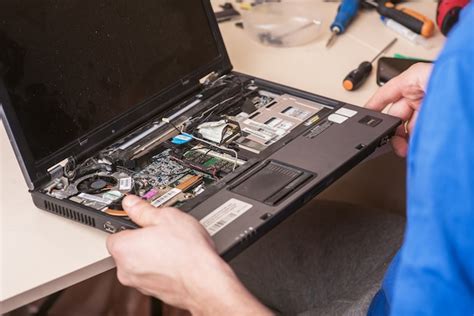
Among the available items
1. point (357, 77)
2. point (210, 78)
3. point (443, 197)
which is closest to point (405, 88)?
point (357, 77)

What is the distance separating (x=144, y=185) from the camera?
95 cm

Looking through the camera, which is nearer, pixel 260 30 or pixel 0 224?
pixel 0 224

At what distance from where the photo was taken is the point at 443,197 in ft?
1.91

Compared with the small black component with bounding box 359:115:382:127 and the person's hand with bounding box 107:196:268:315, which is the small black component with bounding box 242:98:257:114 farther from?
the person's hand with bounding box 107:196:268:315

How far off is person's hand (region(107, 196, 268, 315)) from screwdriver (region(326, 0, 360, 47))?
0.75 metres

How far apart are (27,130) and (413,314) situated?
544 millimetres

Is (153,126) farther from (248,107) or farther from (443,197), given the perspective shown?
(443,197)

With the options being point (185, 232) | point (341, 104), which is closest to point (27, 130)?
point (185, 232)

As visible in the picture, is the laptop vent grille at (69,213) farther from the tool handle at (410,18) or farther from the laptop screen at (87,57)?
the tool handle at (410,18)

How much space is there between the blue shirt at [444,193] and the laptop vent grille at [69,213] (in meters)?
0.43

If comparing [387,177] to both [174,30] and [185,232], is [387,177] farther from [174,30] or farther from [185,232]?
[185,232]

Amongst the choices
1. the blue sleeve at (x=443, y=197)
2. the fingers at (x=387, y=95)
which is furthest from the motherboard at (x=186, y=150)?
the blue sleeve at (x=443, y=197)

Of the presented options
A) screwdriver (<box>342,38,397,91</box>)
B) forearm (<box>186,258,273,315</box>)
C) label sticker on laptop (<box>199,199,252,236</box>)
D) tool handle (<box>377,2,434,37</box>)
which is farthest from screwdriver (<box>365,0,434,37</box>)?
forearm (<box>186,258,273,315</box>)

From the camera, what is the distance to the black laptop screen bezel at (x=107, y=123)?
89 centimetres
